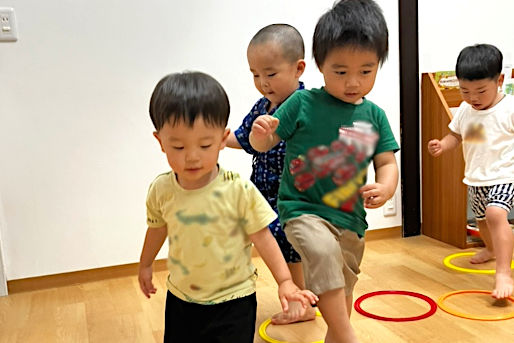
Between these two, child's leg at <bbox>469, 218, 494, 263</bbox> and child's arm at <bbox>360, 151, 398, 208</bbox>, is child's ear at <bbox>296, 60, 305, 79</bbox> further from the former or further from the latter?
child's leg at <bbox>469, 218, 494, 263</bbox>

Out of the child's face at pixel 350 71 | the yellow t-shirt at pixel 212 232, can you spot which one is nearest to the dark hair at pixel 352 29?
the child's face at pixel 350 71

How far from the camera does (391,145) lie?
1693mm

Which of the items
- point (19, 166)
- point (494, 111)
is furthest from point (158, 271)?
point (494, 111)

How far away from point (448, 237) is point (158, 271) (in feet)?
5.22

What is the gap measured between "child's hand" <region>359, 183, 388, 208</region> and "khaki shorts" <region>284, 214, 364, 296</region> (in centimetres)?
14

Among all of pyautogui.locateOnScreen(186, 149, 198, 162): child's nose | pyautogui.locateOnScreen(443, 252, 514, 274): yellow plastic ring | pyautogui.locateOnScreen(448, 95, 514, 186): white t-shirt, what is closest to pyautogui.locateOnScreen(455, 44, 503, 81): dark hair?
pyautogui.locateOnScreen(448, 95, 514, 186): white t-shirt

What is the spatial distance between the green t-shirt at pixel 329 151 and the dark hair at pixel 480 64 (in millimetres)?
916

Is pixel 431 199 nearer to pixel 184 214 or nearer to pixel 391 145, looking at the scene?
pixel 391 145

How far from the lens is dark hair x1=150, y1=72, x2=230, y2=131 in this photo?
1277 millimetres

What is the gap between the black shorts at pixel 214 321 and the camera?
1.40 m

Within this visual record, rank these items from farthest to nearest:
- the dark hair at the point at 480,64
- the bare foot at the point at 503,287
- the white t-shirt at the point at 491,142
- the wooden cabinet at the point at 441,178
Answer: the wooden cabinet at the point at 441,178, the white t-shirt at the point at 491,142, the dark hair at the point at 480,64, the bare foot at the point at 503,287

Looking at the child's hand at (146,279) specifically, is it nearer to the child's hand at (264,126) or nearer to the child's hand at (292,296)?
the child's hand at (292,296)

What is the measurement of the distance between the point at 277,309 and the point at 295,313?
0.23 meters

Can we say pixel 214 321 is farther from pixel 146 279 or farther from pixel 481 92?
pixel 481 92
